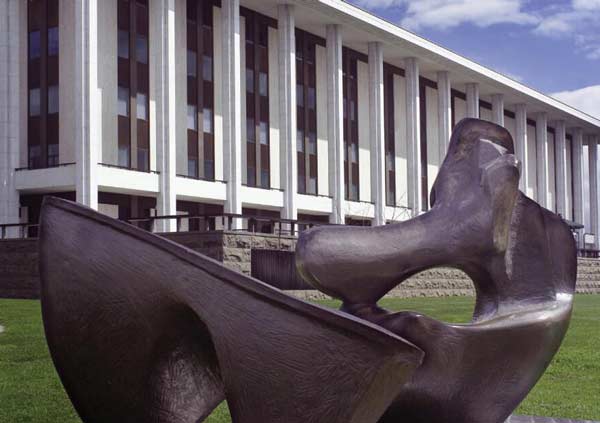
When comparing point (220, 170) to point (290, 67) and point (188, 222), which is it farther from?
point (290, 67)

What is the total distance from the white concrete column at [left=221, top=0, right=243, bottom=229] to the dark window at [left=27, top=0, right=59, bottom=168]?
20.5ft

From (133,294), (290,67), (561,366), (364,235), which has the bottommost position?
(561,366)

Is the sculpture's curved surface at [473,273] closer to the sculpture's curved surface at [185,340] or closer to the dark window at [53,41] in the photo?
the sculpture's curved surface at [185,340]

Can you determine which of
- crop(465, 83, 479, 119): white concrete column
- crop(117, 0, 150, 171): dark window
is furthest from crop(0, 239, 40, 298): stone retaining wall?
crop(465, 83, 479, 119): white concrete column

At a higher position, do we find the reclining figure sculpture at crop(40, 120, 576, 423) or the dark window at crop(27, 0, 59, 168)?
the dark window at crop(27, 0, 59, 168)

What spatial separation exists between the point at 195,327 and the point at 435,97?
42.9 metres

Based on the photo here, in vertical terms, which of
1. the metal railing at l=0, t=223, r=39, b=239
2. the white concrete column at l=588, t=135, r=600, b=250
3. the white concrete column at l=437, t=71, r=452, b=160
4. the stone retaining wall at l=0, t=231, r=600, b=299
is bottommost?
the stone retaining wall at l=0, t=231, r=600, b=299

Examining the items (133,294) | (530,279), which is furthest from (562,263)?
(133,294)

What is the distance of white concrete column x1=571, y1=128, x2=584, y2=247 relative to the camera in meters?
57.1

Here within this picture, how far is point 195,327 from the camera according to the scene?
12.4 feet

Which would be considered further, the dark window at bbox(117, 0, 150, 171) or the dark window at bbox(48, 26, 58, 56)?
the dark window at bbox(117, 0, 150, 171)

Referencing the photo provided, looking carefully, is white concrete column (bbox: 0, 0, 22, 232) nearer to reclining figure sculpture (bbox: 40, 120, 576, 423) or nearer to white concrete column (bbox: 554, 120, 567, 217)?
reclining figure sculpture (bbox: 40, 120, 576, 423)

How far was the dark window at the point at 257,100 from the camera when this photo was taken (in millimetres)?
34156

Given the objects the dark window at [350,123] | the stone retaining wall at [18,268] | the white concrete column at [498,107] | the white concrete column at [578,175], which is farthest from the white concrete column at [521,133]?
the stone retaining wall at [18,268]
